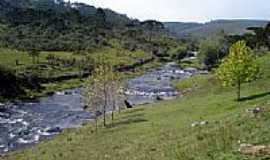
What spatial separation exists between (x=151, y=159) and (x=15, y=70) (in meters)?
142

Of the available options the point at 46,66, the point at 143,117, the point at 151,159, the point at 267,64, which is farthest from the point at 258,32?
the point at 151,159

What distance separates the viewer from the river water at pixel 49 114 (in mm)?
83000

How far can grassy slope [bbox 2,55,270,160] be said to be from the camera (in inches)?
1353

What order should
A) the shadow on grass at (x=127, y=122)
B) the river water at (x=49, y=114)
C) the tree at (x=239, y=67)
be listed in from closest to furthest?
the shadow on grass at (x=127, y=122)
the tree at (x=239, y=67)
the river water at (x=49, y=114)

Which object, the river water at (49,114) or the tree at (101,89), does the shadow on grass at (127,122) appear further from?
the river water at (49,114)

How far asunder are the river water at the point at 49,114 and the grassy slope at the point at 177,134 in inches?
290

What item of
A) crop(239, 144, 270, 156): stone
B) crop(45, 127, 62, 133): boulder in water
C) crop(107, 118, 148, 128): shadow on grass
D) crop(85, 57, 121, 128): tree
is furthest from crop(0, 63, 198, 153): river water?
crop(239, 144, 270, 156): stone

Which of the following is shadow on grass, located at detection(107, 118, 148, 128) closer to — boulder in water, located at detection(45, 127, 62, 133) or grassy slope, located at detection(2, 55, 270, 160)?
grassy slope, located at detection(2, 55, 270, 160)

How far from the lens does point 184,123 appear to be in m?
60.1

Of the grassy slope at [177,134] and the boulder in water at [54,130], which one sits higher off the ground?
the grassy slope at [177,134]

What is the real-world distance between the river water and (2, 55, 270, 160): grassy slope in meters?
7.37

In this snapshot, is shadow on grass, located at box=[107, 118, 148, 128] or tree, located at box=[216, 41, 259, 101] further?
tree, located at box=[216, 41, 259, 101]

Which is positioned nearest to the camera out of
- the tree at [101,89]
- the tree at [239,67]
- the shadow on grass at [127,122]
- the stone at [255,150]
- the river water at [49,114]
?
the stone at [255,150]

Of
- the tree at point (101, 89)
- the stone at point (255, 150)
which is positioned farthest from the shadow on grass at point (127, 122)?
the stone at point (255, 150)
